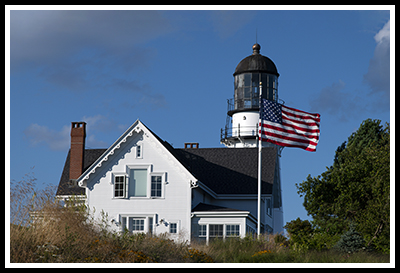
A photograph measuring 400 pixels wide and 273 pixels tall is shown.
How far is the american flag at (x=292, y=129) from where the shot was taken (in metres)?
22.8

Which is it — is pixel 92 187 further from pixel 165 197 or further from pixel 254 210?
pixel 254 210

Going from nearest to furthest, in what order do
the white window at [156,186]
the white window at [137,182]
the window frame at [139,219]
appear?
the window frame at [139,219]
the white window at [156,186]
the white window at [137,182]

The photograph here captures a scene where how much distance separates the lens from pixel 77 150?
31547 millimetres

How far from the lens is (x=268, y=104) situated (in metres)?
23.6

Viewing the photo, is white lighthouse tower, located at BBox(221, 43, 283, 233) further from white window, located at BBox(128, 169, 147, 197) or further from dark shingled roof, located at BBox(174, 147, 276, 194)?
white window, located at BBox(128, 169, 147, 197)

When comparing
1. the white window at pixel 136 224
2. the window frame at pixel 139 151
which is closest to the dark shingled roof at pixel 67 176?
the white window at pixel 136 224

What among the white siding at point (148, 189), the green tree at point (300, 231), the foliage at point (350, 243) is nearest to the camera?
the foliage at point (350, 243)

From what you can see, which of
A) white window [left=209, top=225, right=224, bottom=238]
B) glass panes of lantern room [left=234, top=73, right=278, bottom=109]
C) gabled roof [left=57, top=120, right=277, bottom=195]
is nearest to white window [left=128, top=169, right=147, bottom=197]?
gabled roof [left=57, top=120, right=277, bottom=195]

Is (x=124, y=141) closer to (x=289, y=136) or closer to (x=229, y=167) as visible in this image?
(x=229, y=167)

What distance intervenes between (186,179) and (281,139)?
6632 millimetres

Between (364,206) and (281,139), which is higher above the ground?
(281,139)

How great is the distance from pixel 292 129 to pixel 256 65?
748 inches

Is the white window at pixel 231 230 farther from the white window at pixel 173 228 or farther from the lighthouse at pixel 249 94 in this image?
the lighthouse at pixel 249 94
